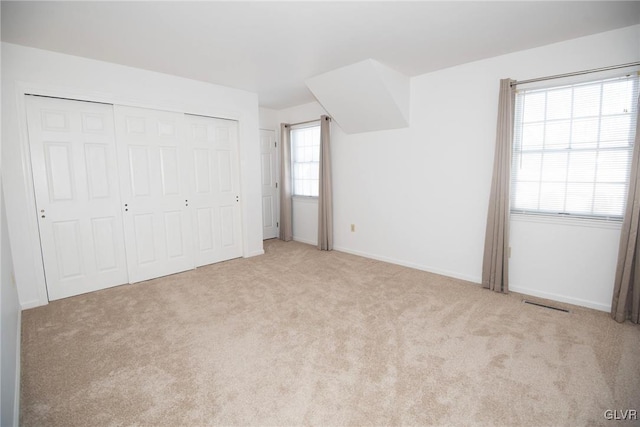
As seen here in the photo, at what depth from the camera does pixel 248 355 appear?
2260 millimetres

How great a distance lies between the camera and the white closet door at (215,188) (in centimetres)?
417

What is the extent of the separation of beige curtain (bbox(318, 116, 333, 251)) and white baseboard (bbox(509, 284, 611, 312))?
8.88 feet

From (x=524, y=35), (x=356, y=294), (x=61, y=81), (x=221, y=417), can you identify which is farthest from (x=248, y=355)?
(x=524, y=35)

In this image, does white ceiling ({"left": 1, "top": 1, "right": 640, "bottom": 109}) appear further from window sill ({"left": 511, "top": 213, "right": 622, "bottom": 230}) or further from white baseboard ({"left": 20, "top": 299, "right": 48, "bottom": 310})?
white baseboard ({"left": 20, "top": 299, "right": 48, "bottom": 310})

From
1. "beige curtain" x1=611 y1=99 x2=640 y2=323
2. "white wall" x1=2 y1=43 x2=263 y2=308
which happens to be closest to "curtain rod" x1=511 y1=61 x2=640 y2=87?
"beige curtain" x1=611 y1=99 x2=640 y2=323

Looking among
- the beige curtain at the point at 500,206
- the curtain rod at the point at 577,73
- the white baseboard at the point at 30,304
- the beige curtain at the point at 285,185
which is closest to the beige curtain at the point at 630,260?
the curtain rod at the point at 577,73

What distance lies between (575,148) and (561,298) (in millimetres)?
1507

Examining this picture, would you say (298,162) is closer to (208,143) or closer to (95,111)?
(208,143)

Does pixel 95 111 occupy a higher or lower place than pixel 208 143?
higher

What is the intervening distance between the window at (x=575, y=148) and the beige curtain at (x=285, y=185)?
3.65 metres

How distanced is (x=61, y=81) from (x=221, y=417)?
3.51m

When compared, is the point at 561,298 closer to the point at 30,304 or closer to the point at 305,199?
the point at 305,199

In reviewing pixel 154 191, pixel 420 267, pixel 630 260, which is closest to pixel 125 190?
pixel 154 191

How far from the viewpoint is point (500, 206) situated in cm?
326
